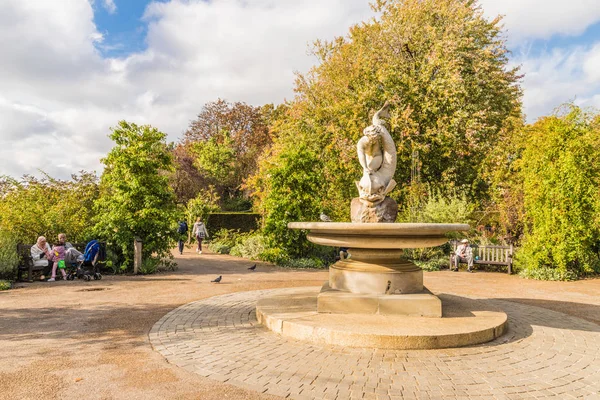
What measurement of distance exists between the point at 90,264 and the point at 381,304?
26.6 ft

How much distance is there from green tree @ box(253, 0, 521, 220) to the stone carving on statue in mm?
10136

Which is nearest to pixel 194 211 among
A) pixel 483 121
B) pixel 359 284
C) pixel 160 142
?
pixel 160 142

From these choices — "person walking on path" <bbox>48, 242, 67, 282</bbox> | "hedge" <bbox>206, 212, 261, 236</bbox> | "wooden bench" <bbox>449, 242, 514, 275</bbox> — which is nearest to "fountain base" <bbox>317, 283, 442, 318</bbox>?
"person walking on path" <bbox>48, 242, 67, 282</bbox>

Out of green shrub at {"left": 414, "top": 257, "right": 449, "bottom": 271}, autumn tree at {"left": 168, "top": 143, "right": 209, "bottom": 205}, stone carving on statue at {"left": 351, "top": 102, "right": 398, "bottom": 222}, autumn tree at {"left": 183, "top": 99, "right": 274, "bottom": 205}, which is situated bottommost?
green shrub at {"left": 414, "top": 257, "right": 449, "bottom": 271}

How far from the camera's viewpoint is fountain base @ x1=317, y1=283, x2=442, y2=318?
582 cm

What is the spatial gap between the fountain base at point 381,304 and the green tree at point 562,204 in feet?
25.3

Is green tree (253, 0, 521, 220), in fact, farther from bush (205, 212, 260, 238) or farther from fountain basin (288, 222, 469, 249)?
fountain basin (288, 222, 469, 249)

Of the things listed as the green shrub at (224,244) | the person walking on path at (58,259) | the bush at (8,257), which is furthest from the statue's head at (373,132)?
the green shrub at (224,244)

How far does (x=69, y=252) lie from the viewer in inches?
418

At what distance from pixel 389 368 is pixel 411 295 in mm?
1912

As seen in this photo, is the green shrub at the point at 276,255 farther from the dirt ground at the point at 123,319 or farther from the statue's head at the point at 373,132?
the statue's head at the point at 373,132

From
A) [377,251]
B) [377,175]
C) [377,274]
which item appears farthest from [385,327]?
[377,175]

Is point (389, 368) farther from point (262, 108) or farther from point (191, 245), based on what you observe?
point (262, 108)

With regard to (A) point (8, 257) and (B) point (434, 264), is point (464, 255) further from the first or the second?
(A) point (8, 257)
